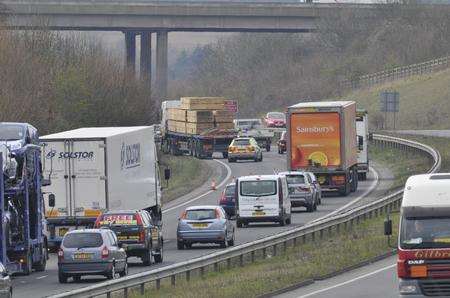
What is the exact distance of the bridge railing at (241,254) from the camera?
30422mm

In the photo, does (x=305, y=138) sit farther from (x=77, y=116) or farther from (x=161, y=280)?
(x=161, y=280)

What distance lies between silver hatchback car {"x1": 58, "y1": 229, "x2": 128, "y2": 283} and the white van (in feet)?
50.4

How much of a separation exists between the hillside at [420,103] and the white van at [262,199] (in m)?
65.7

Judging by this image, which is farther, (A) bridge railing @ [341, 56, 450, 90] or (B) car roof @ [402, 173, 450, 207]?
(A) bridge railing @ [341, 56, 450, 90]

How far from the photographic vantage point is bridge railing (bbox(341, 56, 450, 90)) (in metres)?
138

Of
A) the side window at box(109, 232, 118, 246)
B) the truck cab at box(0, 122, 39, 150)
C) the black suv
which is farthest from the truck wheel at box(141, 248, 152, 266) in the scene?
the truck cab at box(0, 122, 39, 150)

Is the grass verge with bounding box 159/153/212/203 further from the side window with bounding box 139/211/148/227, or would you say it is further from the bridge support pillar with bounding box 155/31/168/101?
the bridge support pillar with bounding box 155/31/168/101

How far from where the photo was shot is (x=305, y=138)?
6322 cm

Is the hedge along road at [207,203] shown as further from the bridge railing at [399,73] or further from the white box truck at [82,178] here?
the bridge railing at [399,73]

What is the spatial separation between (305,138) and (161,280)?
92.6 feet

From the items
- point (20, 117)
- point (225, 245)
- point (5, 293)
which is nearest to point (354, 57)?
point (20, 117)

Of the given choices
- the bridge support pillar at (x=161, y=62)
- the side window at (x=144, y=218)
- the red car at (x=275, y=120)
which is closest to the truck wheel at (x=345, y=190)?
the side window at (x=144, y=218)

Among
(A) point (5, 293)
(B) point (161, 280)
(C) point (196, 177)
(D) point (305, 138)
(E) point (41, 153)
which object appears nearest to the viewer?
(A) point (5, 293)

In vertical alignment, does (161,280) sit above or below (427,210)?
below
